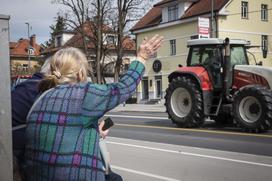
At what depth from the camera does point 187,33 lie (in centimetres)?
4819

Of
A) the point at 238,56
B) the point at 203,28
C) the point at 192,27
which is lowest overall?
the point at 238,56

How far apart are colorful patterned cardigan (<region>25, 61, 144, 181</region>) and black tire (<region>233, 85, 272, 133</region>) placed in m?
11.5

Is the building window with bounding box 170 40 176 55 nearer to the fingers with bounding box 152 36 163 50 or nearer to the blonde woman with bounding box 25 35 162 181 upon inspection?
the fingers with bounding box 152 36 163 50

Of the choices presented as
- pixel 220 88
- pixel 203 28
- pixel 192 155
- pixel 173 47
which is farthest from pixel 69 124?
pixel 173 47

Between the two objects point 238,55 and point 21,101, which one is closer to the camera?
point 21,101

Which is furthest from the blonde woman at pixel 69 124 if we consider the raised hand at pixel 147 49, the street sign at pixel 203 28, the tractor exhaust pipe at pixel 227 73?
the street sign at pixel 203 28

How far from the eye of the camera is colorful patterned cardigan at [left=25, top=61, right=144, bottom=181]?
3.21 metres

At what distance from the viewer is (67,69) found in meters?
3.40

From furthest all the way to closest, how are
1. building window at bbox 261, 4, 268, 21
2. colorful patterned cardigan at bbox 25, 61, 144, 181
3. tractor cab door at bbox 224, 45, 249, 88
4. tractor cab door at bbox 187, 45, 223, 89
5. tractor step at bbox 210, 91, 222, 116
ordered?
building window at bbox 261, 4, 268, 21
tractor cab door at bbox 224, 45, 249, 88
tractor cab door at bbox 187, 45, 223, 89
tractor step at bbox 210, 91, 222, 116
colorful patterned cardigan at bbox 25, 61, 144, 181

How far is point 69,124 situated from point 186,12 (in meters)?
46.4

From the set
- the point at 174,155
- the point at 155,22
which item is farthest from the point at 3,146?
the point at 155,22

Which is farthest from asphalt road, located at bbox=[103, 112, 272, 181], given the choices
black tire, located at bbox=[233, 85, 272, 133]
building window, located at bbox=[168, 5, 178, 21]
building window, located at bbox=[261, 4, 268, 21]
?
building window, located at bbox=[261, 4, 268, 21]

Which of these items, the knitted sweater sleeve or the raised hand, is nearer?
the knitted sweater sleeve

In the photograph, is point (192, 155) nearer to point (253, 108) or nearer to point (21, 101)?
point (253, 108)
